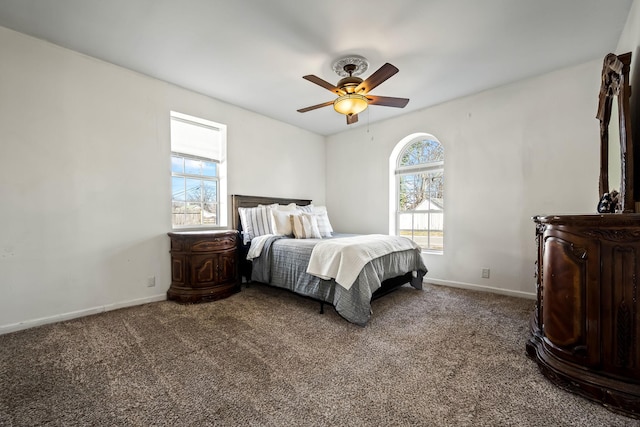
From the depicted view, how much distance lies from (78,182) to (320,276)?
104 inches

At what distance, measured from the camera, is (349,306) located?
2.53m

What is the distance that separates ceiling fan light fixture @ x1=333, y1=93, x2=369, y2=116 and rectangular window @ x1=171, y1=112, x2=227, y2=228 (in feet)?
6.66

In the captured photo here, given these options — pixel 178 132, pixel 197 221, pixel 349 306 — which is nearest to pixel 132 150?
pixel 178 132

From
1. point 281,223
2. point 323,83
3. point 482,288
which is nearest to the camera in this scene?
point 323,83

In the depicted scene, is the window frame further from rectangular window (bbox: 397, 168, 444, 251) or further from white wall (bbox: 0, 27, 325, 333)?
white wall (bbox: 0, 27, 325, 333)

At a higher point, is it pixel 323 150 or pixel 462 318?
pixel 323 150

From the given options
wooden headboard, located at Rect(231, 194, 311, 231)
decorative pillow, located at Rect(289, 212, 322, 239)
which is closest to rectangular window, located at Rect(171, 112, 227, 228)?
wooden headboard, located at Rect(231, 194, 311, 231)

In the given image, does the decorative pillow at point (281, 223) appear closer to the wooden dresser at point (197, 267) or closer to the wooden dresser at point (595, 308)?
the wooden dresser at point (197, 267)

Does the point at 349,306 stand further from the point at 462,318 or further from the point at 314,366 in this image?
the point at 462,318

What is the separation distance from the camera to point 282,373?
174 cm

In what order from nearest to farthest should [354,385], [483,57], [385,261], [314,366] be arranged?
[354,385], [314,366], [483,57], [385,261]

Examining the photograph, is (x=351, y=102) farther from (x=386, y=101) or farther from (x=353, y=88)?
(x=386, y=101)

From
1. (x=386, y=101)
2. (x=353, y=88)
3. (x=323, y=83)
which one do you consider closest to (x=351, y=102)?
(x=353, y=88)

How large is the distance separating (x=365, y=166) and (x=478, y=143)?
1.81 meters
